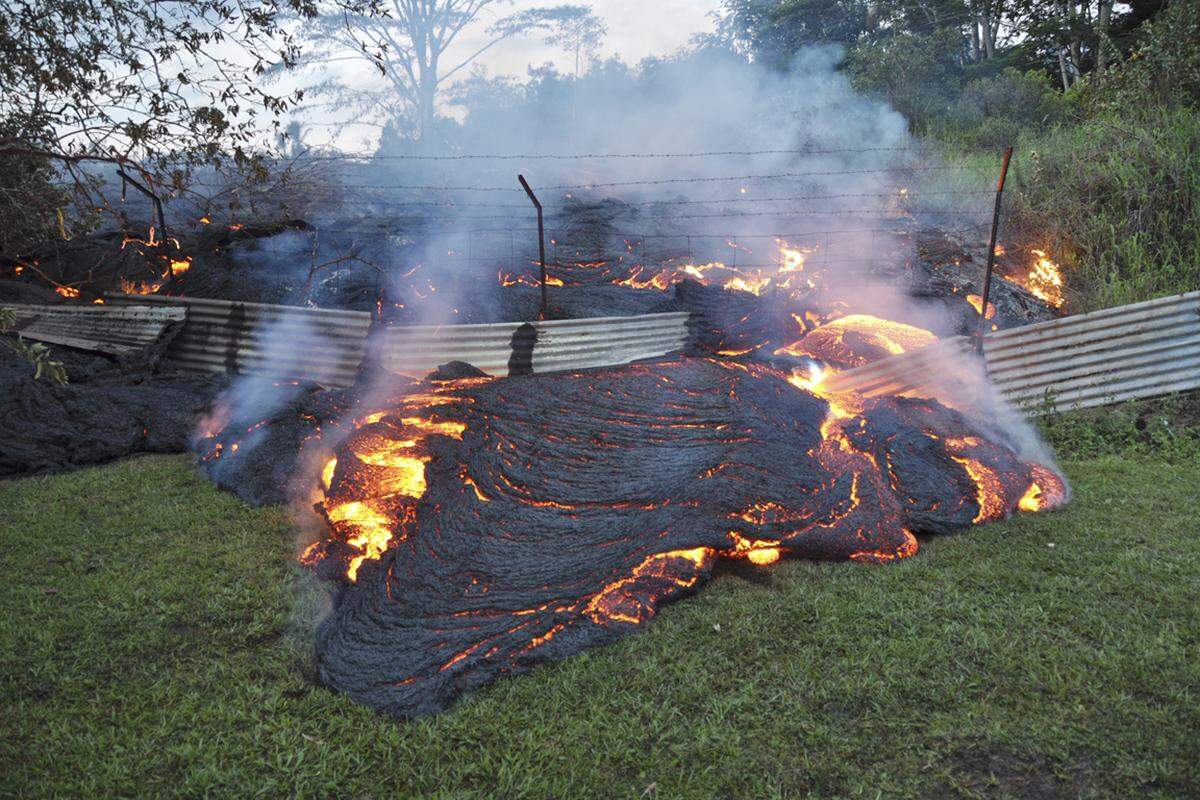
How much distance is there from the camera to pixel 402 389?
20.2 ft

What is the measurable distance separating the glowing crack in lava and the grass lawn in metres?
0.18

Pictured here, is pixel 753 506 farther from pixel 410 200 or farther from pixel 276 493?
pixel 410 200

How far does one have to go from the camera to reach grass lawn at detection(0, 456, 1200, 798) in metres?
2.85

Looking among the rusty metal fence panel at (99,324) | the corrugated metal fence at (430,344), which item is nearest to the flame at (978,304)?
the corrugated metal fence at (430,344)

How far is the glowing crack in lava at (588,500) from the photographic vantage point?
372cm

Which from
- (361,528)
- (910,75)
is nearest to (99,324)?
(361,528)

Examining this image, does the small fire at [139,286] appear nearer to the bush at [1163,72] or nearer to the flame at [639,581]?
the flame at [639,581]

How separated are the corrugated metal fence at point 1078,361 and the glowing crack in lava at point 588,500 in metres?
0.81

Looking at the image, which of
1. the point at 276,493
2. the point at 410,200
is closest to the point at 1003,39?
the point at 410,200

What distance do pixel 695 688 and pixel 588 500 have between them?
157cm

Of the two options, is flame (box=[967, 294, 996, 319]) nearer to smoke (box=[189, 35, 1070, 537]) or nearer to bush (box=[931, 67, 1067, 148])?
smoke (box=[189, 35, 1070, 537])

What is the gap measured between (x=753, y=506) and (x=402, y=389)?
119 inches

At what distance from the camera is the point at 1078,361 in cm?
689

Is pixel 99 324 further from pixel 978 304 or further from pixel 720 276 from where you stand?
pixel 978 304
